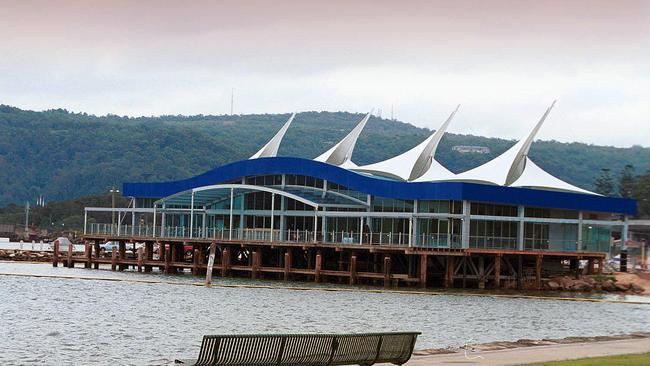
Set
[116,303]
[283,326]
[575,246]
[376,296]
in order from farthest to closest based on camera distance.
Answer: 1. [575,246]
2. [376,296]
3. [116,303]
4. [283,326]

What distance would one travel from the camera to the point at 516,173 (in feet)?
301

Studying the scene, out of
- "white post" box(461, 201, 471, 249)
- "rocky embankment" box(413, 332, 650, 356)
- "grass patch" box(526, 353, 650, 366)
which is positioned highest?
"white post" box(461, 201, 471, 249)

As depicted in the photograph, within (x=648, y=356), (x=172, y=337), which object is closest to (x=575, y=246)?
(x=172, y=337)

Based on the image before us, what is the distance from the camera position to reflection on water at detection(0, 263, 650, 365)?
41.4 m

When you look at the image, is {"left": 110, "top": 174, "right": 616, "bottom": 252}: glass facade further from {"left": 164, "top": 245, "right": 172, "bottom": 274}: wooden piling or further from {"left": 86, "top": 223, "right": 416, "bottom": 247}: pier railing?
{"left": 164, "top": 245, "right": 172, "bottom": 274}: wooden piling

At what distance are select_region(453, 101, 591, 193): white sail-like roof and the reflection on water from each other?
797 inches

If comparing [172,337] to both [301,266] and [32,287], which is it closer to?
[32,287]

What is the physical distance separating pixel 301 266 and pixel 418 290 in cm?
1558

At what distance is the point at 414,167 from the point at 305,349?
6723cm

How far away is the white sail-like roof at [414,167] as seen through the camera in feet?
308

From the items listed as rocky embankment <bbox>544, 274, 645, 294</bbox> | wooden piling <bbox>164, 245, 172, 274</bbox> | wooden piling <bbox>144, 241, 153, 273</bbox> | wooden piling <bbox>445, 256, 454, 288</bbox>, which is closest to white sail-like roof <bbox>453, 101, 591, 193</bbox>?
rocky embankment <bbox>544, 274, 645, 294</bbox>

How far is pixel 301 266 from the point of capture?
88500 millimetres

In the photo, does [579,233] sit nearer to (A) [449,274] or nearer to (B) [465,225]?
(B) [465,225]

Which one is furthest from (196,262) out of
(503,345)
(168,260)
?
(503,345)
